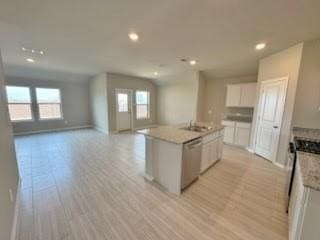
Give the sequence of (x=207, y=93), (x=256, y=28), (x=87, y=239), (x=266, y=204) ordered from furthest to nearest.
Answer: (x=207, y=93) < (x=256, y=28) < (x=266, y=204) < (x=87, y=239)

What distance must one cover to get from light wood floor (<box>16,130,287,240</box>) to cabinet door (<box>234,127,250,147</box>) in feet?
3.63

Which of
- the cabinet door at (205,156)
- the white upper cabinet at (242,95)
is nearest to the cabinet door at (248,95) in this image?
the white upper cabinet at (242,95)

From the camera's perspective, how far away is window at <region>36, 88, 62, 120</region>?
6.29 meters

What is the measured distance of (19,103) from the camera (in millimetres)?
5840

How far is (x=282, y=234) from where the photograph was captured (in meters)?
1.67

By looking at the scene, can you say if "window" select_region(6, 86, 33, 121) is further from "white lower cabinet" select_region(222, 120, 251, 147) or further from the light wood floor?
"white lower cabinet" select_region(222, 120, 251, 147)

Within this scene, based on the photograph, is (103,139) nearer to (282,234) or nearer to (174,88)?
(174,88)

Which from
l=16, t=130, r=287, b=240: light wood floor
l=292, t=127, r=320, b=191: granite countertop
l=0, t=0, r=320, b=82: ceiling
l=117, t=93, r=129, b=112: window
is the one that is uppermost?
l=0, t=0, r=320, b=82: ceiling

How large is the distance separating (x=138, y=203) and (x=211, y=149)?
1.88 meters

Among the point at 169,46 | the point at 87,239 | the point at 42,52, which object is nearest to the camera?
the point at 87,239

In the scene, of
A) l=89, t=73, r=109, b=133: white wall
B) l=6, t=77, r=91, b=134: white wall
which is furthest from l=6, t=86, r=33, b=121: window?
l=89, t=73, r=109, b=133: white wall

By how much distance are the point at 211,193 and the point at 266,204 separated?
771 mm

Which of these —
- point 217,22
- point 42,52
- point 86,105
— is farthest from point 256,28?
point 86,105

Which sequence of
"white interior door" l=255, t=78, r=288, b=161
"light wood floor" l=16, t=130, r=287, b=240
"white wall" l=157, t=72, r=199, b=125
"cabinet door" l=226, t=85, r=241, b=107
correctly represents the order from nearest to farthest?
1. "light wood floor" l=16, t=130, r=287, b=240
2. "white interior door" l=255, t=78, r=288, b=161
3. "cabinet door" l=226, t=85, r=241, b=107
4. "white wall" l=157, t=72, r=199, b=125
